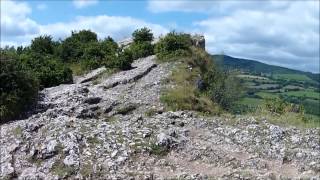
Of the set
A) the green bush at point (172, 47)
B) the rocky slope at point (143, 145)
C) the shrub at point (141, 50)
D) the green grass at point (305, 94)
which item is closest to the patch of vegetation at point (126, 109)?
the rocky slope at point (143, 145)

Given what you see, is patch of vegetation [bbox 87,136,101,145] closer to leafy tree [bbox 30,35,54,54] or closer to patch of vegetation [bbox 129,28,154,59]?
patch of vegetation [bbox 129,28,154,59]

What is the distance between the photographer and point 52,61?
1468 inches

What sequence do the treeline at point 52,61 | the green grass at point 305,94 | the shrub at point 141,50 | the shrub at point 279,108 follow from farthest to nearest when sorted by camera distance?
the green grass at point 305,94
the shrub at point 141,50
the shrub at point 279,108
the treeline at point 52,61

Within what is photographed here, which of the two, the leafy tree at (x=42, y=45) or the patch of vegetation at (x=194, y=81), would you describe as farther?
the leafy tree at (x=42, y=45)

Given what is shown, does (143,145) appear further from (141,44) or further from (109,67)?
(141,44)

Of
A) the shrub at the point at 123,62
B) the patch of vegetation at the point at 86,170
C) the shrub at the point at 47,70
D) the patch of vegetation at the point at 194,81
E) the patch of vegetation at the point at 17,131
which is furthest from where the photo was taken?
the shrub at the point at 123,62

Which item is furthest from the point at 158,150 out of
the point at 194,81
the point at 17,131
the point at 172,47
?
the point at 172,47

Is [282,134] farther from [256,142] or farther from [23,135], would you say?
[23,135]

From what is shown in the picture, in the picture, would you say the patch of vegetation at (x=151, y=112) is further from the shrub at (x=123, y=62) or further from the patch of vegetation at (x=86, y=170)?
the shrub at (x=123, y=62)

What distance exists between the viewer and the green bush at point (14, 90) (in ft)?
90.5

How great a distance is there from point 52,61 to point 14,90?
30.0ft

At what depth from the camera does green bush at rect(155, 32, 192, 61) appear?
36.8 meters

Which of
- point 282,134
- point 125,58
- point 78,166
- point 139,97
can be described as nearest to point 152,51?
point 125,58

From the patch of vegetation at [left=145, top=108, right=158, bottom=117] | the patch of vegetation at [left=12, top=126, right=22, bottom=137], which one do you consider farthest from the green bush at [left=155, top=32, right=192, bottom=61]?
the patch of vegetation at [left=12, top=126, right=22, bottom=137]
